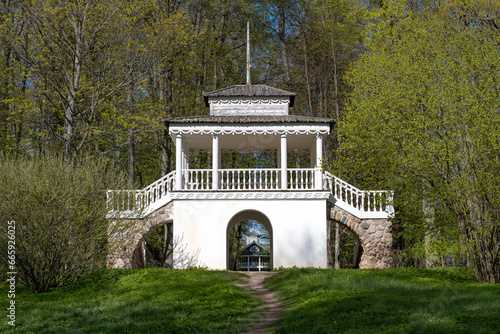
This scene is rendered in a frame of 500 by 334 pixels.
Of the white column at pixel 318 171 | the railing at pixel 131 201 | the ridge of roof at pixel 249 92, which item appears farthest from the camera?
the ridge of roof at pixel 249 92

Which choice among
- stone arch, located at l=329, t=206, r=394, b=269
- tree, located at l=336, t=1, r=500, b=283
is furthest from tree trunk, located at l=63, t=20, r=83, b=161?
tree, located at l=336, t=1, r=500, b=283

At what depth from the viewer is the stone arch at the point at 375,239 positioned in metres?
20.0

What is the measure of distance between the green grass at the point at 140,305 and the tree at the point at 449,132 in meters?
6.49

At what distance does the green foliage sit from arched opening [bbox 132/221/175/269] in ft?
20.8

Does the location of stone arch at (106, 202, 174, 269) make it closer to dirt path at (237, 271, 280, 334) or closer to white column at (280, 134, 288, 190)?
dirt path at (237, 271, 280, 334)

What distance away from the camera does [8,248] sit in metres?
13.8

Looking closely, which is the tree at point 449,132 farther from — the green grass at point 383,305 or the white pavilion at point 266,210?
the white pavilion at point 266,210

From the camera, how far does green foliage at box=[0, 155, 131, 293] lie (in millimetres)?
14195

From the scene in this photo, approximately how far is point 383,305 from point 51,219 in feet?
29.4

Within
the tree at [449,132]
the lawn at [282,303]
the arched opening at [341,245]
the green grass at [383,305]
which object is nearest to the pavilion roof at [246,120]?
the tree at [449,132]

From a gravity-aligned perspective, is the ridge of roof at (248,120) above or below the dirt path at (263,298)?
above

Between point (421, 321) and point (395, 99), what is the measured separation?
32.7 feet

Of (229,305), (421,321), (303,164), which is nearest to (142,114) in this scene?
(303,164)

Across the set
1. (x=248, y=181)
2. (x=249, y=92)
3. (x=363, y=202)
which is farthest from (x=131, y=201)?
(x=363, y=202)
